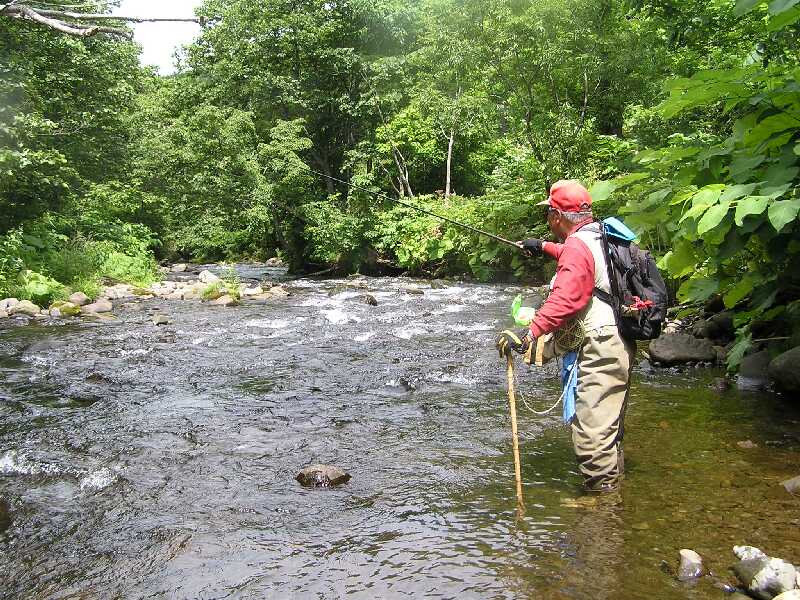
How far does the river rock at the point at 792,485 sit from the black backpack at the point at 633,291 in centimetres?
139

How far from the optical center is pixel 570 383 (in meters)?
4.56

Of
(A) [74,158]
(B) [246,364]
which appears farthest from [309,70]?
(B) [246,364]

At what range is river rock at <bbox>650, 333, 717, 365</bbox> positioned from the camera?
8562 mm

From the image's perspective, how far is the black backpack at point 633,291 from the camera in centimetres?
430

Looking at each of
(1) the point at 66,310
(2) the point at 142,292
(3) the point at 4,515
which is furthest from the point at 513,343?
(2) the point at 142,292

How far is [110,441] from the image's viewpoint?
6.27 meters

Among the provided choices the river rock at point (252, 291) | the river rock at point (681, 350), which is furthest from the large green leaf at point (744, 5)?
the river rock at point (252, 291)

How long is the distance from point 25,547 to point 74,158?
24.3 meters

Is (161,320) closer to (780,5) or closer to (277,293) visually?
(277,293)

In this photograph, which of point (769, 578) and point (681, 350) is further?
point (681, 350)

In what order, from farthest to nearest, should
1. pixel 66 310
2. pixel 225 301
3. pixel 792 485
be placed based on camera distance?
pixel 225 301 < pixel 66 310 < pixel 792 485

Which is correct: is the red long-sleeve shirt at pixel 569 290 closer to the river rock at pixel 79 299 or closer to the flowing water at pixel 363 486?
the flowing water at pixel 363 486

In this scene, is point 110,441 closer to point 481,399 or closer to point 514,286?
point 481,399

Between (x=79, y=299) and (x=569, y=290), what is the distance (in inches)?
640
